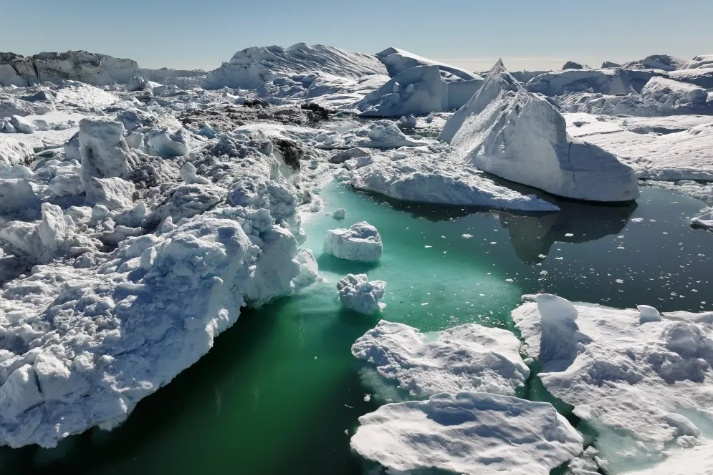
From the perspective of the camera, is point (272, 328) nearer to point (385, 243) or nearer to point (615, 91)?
point (385, 243)

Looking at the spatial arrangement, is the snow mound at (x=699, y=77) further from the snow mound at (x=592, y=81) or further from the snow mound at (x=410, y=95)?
the snow mound at (x=410, y=95)

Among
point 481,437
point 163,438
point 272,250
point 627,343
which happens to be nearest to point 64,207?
point 272,250

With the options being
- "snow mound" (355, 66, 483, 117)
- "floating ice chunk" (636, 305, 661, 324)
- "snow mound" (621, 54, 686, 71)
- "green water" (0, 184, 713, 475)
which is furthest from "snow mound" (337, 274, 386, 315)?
"snow mound" (621, 54, 686, 71)

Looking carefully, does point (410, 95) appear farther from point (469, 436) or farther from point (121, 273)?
point (469, 436)

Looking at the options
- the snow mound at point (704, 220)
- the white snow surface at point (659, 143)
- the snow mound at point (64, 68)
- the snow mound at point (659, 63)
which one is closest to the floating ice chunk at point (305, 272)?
the snow mound at point (704, 220)

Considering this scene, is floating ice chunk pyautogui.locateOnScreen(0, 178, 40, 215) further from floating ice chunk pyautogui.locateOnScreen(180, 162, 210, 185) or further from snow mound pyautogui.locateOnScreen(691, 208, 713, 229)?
snow mound pyautogui.locateOnScreen(691, 208, 713, 229)

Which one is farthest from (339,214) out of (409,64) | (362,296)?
(409,64)
